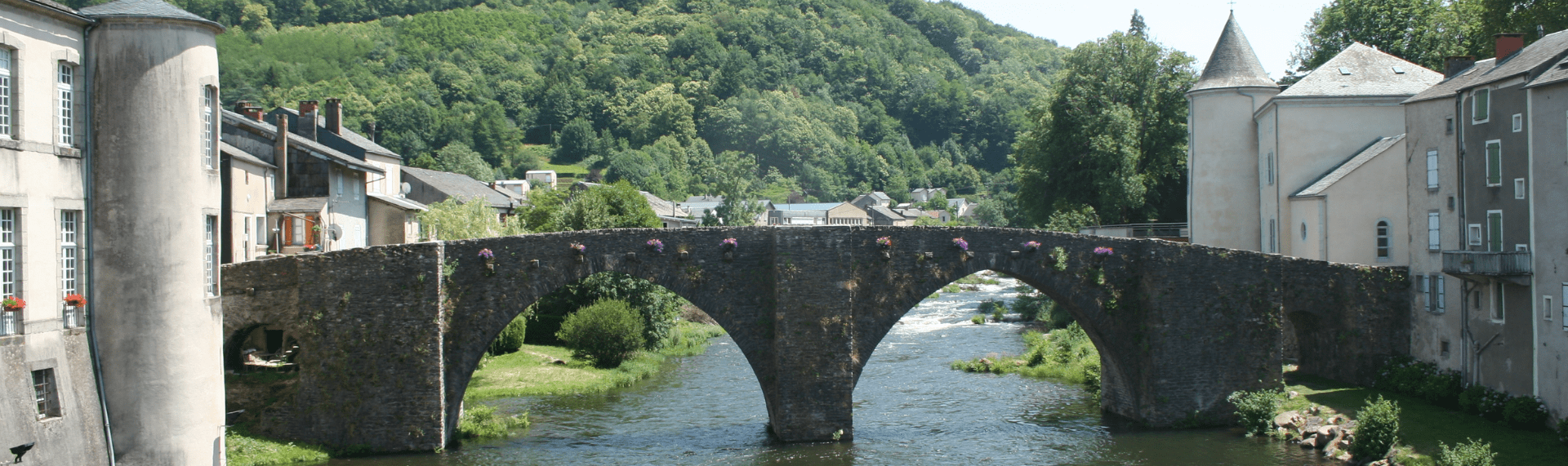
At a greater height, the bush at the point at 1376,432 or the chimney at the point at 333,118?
the chimney at the point at 333,118

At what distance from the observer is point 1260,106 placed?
39.5m

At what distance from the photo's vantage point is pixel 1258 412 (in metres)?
26.4

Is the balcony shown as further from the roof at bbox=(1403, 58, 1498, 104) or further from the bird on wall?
the bird on wall

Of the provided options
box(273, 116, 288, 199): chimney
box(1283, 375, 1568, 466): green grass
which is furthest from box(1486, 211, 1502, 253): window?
box(273, 116, 288, 199): chimney

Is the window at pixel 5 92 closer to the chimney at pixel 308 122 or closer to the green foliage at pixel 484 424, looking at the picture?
the green foliage at pixel 484 424

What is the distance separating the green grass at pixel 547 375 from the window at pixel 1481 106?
83.2ft

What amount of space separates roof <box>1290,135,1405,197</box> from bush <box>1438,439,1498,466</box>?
13.0 m

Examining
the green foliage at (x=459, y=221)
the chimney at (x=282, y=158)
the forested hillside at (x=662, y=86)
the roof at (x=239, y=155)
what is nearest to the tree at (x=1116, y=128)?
the green foliage at (x=459, y=221)

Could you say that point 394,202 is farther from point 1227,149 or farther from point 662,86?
point 662,86

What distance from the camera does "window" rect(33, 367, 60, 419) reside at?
17.3 meters

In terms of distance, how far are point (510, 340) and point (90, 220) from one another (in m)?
21.4

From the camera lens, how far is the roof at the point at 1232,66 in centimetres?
4003

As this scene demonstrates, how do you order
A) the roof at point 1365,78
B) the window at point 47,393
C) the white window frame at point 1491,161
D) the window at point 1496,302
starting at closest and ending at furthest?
1. the window at point 47,393
2. the white window frame at point 1491,161
3. the window at point 1496,302
4. the roof at point 1365,78

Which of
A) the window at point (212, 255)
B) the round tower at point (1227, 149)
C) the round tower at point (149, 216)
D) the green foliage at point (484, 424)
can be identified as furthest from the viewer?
the round tower at point (1227, 149)
